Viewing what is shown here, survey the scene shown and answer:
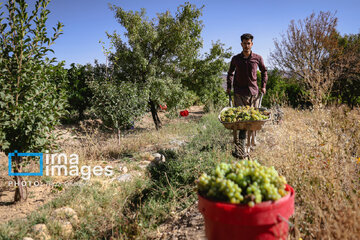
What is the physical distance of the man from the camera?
14.1ft

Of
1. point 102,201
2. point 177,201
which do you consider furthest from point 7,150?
point 177,201

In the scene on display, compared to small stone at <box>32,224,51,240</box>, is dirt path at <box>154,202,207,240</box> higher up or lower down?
higher up

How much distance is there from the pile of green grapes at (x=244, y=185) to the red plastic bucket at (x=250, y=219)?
42 mm

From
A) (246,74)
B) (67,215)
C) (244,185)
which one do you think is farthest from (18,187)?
(246,74)

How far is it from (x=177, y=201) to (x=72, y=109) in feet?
28.7

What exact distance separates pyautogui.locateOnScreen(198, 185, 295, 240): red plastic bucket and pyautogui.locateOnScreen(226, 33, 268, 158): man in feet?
9.39

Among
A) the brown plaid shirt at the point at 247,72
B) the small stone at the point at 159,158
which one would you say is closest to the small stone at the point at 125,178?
the small stone at the point at 159,158

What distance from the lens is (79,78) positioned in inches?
420

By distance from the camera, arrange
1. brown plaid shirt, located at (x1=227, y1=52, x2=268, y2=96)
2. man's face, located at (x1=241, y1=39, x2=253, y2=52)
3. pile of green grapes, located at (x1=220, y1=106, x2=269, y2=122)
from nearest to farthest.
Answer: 1. pile of green grapes, located at (x1=220, y1=106, x2=269, y2=122)
2. man's face, located at (x1=241, y1=39, x2=253, y2=52)
3. brown plaid shirt, located at (x1=227, y1=52, x2=268, y2=96)

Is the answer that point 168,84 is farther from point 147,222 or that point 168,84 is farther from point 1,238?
point 1,238

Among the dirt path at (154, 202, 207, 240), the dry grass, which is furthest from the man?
the dirt path at (154, 202, 207, 240)

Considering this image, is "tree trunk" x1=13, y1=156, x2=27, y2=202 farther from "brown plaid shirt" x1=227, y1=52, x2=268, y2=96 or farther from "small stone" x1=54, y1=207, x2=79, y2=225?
"brown plaid shirt" x1=227, y1=52, x2=268, y2=96

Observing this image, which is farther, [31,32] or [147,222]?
[31,32]
